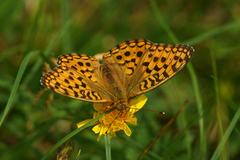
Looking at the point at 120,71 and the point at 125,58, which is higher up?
the point at 125,58

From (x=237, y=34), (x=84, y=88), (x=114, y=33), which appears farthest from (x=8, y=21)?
(x=237, y=34)

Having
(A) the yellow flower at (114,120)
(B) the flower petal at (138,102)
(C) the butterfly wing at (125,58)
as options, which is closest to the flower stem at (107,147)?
(A) the yellow flower at (114,120)

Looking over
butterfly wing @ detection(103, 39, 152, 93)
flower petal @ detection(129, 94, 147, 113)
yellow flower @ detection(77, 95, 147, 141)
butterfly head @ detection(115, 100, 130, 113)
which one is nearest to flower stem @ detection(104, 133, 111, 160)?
yellow flower @ detection(77, 95, 147, 141)

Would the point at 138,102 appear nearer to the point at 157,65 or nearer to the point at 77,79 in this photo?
the point at 157,65

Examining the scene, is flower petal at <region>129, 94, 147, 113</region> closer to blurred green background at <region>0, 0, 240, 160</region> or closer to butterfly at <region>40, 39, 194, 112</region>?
butterfly at <region>40, 39, 194, 112</region>

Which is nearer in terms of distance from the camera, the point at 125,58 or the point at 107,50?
the point at 125,58

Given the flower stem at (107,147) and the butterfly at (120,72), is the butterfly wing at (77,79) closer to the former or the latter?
the butterfly at (120,72)

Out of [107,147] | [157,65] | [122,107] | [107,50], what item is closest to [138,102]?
[122,107]
